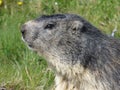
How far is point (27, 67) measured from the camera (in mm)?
6863

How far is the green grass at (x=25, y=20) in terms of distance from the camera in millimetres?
6660

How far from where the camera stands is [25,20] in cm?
855

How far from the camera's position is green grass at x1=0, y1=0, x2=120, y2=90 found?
666 centimetres

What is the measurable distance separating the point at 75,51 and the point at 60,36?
23cm

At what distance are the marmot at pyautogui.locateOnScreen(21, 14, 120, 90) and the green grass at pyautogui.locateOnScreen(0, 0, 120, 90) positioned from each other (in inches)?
26.3

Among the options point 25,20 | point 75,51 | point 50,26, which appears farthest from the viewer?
point 25,20

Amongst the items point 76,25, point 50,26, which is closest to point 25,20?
point 50,26

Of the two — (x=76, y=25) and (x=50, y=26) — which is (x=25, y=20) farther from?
(x=76, y=25)

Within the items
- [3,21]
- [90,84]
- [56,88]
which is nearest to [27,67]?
[56,88]

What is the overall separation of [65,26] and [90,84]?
0.66 meters

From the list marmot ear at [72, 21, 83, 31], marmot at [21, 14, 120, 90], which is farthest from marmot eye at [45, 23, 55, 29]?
marmot ear at [72, 21, 83, 31]

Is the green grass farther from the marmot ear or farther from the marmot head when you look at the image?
the marmot ear

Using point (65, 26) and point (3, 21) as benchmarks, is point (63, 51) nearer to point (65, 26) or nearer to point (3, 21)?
point (65, 26)

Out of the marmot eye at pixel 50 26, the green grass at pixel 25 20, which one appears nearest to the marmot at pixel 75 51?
the marmot eye at pixel 50 26
